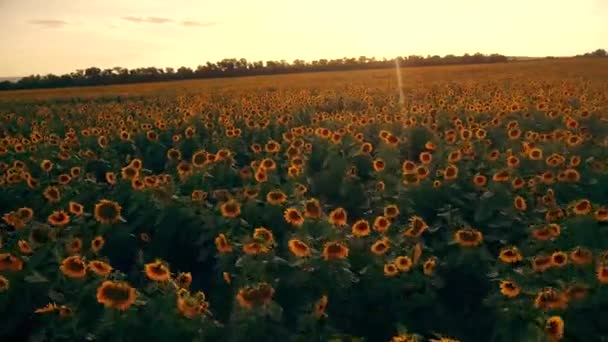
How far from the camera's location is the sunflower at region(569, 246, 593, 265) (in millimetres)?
4898

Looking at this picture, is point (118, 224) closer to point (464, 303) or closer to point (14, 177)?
point (14, 177)

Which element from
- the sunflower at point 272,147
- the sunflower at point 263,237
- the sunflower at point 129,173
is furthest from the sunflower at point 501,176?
the sunflower at point 129,173

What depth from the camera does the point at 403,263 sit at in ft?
17.3

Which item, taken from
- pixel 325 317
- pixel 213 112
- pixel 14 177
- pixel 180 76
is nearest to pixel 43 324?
pixel 325 317

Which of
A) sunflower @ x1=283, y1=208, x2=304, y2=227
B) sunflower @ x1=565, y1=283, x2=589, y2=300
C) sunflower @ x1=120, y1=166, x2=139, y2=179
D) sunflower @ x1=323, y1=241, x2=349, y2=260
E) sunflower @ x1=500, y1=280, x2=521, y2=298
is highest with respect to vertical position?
sunflower @ x1=120, y1=166, x2=139, y2=179

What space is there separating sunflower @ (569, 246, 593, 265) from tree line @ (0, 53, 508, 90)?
5889 cm

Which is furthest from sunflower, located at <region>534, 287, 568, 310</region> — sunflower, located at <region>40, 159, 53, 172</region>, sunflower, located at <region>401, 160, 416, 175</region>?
sunflower, located at <region>40, 159, 53, 172</region>

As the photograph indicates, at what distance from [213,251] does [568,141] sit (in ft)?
18.2

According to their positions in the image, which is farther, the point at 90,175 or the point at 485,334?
the point at 90,175

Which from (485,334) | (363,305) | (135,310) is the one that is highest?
(135,310)

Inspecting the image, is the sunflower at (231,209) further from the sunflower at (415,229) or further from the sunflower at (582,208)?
the sunflower at (582,208)

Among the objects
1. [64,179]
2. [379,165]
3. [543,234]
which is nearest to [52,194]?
[64,179]

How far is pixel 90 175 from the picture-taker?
923 cm

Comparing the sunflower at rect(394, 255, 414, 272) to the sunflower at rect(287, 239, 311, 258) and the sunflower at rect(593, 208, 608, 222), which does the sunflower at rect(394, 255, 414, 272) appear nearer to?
the sunflower at rect(287, 239, 311, 258)
